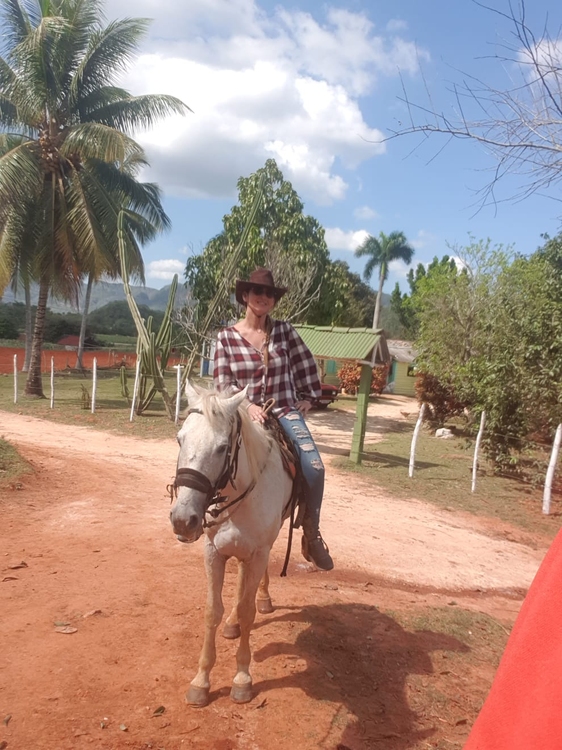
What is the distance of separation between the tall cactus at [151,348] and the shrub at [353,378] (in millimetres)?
14415

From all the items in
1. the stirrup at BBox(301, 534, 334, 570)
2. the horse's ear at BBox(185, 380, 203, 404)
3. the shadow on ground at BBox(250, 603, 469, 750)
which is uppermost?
the horse's ear at BBox(185, 380, 203, 404)

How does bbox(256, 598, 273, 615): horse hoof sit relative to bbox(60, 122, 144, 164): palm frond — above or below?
below

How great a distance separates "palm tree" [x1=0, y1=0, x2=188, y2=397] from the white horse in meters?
14.5

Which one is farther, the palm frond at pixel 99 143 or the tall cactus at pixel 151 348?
the tall cactus at pixel 151 348

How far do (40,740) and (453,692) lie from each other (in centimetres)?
265

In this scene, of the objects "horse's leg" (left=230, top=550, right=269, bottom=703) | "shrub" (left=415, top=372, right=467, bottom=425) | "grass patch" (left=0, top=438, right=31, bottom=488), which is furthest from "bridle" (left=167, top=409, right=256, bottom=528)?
"shrub" (left=415, top=372, right=467, bottom=425)

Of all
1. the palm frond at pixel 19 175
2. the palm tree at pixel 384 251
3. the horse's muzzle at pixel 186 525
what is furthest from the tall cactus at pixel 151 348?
the palm tree at pixel 384 251

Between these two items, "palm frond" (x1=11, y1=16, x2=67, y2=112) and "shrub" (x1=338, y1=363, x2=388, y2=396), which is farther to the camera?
"shrub" (x1=338, y1=363, x2=388, y2=396)

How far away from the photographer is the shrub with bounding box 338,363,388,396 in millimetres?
28969

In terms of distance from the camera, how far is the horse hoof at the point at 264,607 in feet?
14.6

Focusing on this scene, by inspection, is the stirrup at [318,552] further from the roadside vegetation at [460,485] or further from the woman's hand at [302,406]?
the roadside vegetation at [460,485]

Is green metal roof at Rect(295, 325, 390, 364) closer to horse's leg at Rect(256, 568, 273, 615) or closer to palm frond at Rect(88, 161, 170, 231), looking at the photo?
horse's leg at Rect(256, 568, 273, 615)

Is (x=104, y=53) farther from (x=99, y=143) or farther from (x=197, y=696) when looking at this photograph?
(x=197, y=696)

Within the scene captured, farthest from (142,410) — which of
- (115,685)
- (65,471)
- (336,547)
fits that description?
(115,685)
